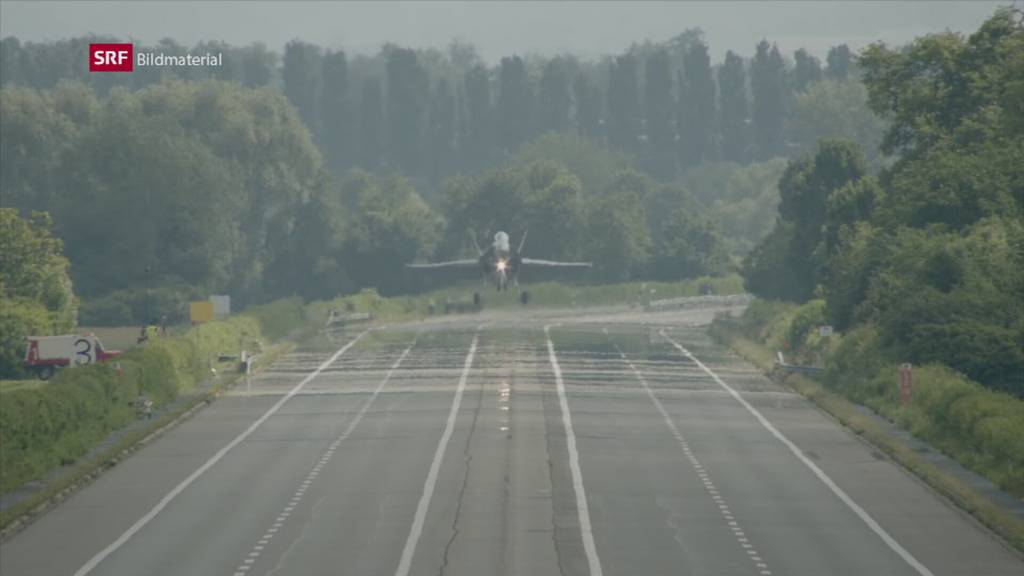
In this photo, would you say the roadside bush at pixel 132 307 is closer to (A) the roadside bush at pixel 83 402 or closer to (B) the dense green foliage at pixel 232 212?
(B) the dense green foliage at pixel 232 212

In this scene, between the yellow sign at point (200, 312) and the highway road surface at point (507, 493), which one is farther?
the yellow sign at point (200, 312)

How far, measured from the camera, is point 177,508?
39062 mm

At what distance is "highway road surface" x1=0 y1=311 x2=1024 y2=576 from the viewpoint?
32.7m

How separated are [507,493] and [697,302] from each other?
94945 millimetres

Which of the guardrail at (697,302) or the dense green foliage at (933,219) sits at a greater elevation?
the dense green foliage at (933,219)

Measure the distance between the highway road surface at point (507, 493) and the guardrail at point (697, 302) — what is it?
200 feet

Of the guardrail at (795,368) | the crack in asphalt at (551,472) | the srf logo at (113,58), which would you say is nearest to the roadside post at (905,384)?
the crack in asphalt at (551,472)

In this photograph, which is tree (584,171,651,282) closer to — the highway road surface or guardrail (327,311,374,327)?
guardrail (327,311,374,327)

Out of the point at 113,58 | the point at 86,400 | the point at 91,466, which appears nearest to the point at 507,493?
the point at 91,466

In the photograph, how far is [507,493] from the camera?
4053 cm

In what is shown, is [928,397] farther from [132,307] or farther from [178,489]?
[132,307]

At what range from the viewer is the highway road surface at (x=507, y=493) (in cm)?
3266

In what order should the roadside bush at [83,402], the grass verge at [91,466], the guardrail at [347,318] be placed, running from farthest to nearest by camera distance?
the guardrail at [347,318] → the roadside bush at [83,402] → the grass verge at [91,466]

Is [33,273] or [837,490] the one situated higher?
[33,273]
